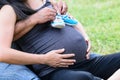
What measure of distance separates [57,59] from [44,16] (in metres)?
0.37

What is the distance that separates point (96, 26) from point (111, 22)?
36 centimetres

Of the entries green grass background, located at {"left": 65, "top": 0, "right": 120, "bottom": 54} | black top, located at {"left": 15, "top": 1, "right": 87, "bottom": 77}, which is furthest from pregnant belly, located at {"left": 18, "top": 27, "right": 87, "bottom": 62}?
green grass background, located at {"left": 65, "top": 0, "right": 120, "bottom": 54}

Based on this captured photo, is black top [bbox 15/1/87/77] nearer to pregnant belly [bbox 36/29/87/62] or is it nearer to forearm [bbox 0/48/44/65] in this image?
pregnant belly [bbox 36/29/87/62]

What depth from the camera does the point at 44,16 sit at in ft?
11.2

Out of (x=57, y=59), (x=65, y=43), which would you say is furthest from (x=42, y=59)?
(x=65, y=43)

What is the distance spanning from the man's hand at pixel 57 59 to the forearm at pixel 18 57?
55mm

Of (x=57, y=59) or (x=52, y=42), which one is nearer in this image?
(x=57, y=59)

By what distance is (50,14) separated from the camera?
11.3 ft

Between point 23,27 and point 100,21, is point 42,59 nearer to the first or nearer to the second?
point 23,27

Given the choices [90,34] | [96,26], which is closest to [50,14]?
[90,34]

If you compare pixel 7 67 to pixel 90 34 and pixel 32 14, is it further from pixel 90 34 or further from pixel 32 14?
pixel 90 34

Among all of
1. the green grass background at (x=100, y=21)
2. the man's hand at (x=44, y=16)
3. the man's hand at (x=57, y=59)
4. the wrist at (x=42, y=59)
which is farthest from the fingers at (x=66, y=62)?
the green grass background at (x=100, y=21)

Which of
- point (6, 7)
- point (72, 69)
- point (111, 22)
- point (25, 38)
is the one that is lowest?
point (111, 22)

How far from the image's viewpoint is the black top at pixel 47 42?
11.2 feet
